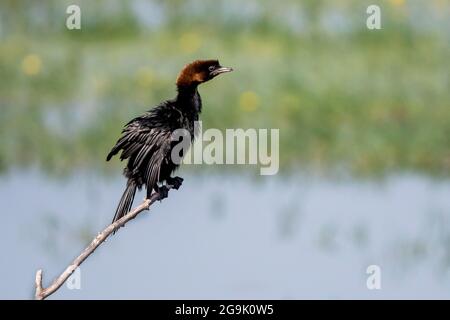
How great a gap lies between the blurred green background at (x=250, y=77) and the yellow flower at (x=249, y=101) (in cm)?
1

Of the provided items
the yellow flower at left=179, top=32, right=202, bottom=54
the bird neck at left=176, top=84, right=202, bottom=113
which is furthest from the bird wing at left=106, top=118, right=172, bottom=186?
the yellow flower at left=179, top=32, right=202, bottom=54

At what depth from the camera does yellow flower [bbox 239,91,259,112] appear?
13.1 m

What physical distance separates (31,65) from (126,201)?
5.17 m

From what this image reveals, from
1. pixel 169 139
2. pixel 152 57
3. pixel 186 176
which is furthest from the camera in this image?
pixel 152 57

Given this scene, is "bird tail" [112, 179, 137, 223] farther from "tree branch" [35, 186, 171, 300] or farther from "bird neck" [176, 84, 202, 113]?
"bird neck" [176, 84, 202, 113]

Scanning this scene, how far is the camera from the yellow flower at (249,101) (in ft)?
42.9

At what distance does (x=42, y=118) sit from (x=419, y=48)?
121 inches

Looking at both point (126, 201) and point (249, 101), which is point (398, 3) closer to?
point (249, 101)

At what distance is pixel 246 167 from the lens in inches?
478

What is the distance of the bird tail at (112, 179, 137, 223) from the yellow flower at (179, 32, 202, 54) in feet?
16.7

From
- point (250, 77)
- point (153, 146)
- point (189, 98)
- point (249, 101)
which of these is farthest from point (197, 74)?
point (250, 77)

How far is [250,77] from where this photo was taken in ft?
44.5
